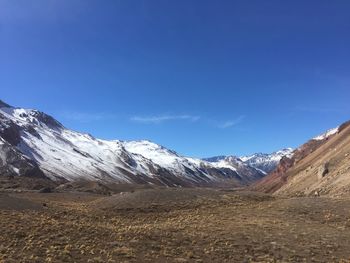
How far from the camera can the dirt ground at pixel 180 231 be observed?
28375mm

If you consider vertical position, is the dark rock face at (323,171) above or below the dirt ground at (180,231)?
above

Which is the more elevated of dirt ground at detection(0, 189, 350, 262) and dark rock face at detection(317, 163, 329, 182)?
dark rock face at detection(317, 163, 329, 182)

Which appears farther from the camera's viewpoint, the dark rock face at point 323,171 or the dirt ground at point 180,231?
the dark rock face at point 323,171

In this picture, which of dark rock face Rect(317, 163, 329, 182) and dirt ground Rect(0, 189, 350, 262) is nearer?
dirt ground Rect(0, 189, 350, 262)

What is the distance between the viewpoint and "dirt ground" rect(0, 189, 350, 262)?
1117 inches

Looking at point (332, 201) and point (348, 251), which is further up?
point (332, 201)

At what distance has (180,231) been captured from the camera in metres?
36.9

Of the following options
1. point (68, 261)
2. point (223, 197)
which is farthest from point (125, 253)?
point (223, 197)

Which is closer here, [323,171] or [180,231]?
[180,231]

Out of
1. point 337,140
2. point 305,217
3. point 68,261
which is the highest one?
point 337,140

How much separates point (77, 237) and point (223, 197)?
89.5ft

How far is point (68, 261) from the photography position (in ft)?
84.0

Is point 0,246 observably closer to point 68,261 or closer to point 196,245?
point 68,261

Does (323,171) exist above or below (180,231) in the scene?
above
